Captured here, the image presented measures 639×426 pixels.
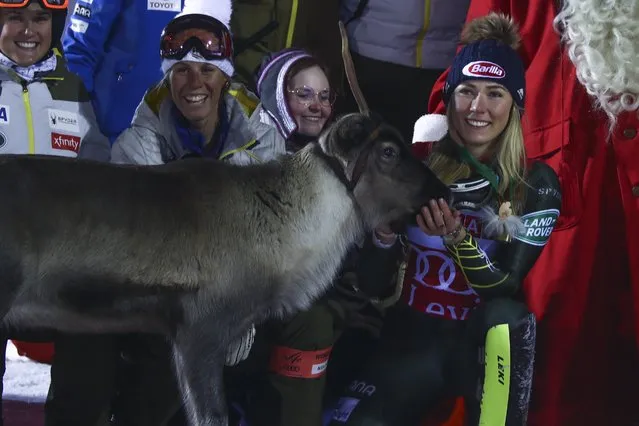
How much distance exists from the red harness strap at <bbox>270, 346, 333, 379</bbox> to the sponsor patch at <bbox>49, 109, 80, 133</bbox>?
1201 millimetres

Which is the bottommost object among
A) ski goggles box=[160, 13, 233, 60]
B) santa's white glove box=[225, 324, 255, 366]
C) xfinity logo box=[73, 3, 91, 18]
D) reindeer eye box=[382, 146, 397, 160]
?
santa's white glove box=[225, 324, 255, 366]

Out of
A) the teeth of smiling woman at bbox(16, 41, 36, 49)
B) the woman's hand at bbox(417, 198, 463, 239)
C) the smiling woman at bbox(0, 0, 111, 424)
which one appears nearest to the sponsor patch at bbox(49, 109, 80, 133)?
the smiling woman at bbox(0, 0, 111, 424)

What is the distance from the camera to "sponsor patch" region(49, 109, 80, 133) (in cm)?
351

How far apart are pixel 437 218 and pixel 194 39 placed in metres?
1.18

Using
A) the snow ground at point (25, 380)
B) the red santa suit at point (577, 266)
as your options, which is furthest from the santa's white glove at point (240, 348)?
the red santa suit at point (577, 266)

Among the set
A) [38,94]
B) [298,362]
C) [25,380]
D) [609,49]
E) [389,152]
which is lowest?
[25,380]

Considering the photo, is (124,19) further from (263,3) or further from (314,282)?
(314,282)

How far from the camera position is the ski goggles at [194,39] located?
133 inches

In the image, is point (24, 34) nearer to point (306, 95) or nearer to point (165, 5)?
point (165, 5)

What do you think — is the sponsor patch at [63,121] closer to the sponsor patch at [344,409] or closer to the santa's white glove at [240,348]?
the santa's white glove at [240,348]

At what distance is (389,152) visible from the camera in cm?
282

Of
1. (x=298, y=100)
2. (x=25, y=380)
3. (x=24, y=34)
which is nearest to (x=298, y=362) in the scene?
(x=298, y=100)

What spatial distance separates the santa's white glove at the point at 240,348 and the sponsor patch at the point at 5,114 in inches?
49.8

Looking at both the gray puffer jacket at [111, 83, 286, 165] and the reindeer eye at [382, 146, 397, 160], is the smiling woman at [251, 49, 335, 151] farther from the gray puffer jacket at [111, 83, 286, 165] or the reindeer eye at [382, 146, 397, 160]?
the reindeer eye at [382, 146, 397, 160]
